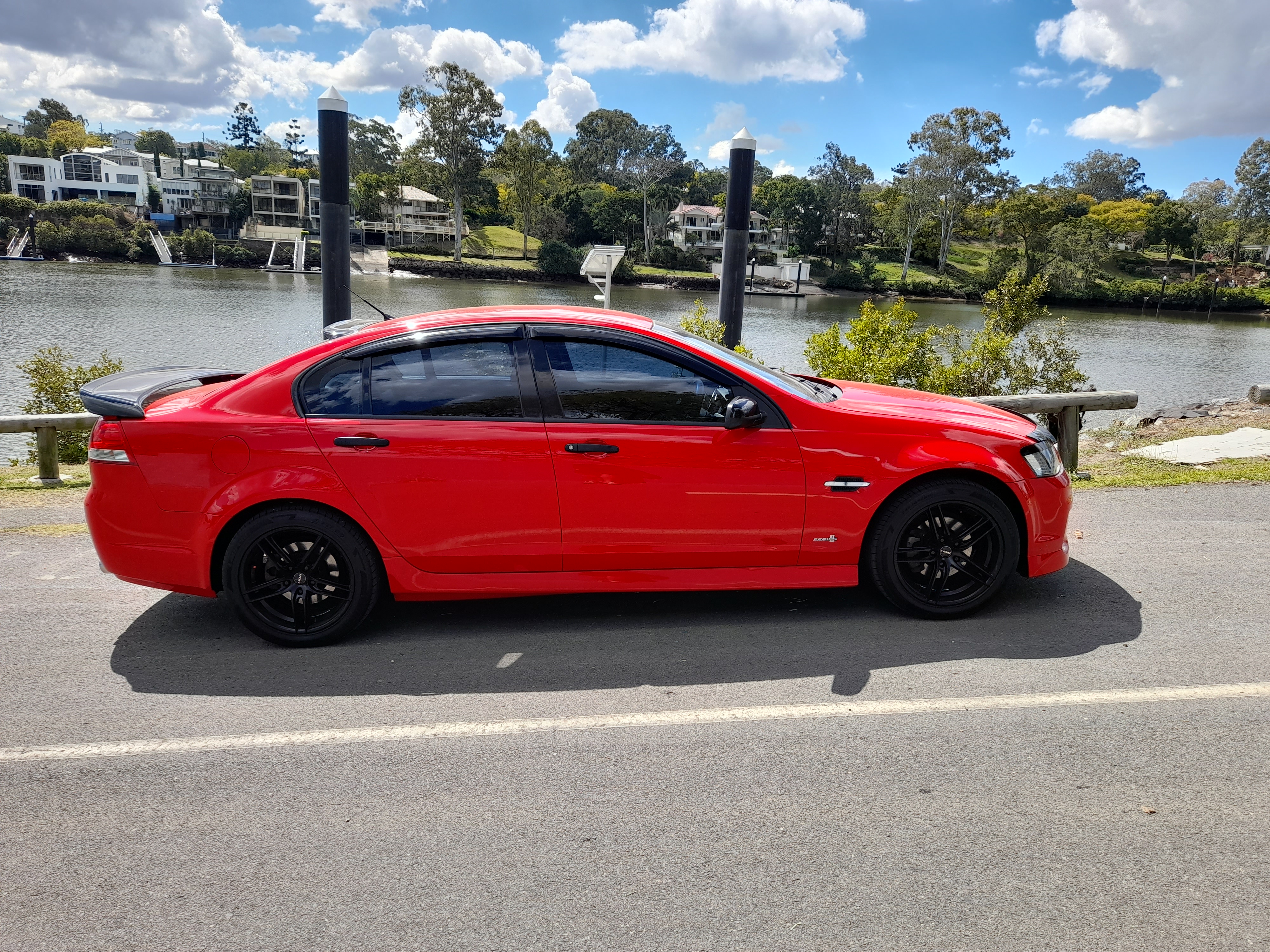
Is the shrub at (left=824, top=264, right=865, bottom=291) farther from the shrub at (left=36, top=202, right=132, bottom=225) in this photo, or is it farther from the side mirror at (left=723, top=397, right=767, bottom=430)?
the side mirror at (left=723, top=397, right=767, bottom=430)

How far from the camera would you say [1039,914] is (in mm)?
2508

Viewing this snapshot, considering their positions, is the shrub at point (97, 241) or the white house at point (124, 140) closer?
the shrub at point (97, 241)

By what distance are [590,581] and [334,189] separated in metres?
6.41

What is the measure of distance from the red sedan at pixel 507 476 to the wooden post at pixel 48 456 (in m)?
4.48

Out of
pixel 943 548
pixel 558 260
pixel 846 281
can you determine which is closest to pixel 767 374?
pixel 943 548

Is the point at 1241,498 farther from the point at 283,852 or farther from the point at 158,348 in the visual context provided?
the point at 158,348

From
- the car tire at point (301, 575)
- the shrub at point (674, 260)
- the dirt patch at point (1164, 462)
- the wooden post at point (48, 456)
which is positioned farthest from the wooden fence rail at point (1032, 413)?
the shrub at point (674, 260)

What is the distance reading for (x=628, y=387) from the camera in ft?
14.4

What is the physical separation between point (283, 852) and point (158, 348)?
28.8 m

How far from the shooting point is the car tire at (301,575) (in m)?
4.27

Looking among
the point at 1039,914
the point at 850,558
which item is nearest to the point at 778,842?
the point at 1039,914

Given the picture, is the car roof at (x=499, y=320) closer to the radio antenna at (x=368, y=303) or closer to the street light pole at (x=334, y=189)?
the radio antenna at (x=368, y=303)

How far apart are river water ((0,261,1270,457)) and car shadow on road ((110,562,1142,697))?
382 cm

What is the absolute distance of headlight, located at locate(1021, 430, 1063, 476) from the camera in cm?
458
